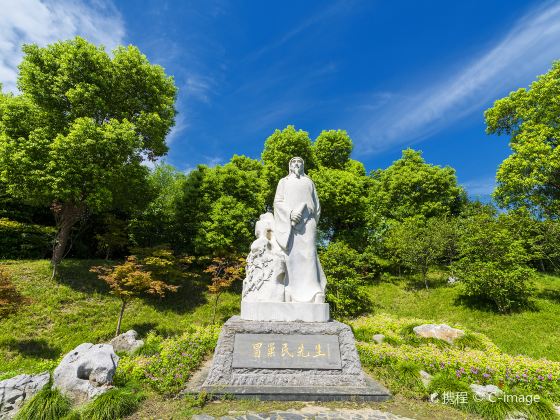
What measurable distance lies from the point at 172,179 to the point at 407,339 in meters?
26.4

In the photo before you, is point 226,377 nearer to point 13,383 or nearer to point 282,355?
point 282,355

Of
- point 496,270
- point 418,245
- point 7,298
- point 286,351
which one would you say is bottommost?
point 286,351

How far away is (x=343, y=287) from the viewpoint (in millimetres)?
12945

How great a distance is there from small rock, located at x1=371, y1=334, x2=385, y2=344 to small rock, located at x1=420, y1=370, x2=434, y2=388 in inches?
126

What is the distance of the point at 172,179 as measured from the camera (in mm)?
30281

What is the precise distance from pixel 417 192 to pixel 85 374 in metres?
19.9

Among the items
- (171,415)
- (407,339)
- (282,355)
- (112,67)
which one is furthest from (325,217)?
(171,415)

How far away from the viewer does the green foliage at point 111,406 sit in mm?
3830

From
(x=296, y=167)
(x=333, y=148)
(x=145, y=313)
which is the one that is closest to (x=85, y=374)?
(x=296, y=167)

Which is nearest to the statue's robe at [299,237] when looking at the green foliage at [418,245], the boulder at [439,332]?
the boulder at [439,332]

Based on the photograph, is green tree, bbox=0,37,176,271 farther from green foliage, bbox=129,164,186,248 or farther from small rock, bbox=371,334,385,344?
small rock, bbox=371,334,385,344

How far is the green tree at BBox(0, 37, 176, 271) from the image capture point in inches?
436

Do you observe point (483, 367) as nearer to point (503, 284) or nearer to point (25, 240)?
point (503, 284)
